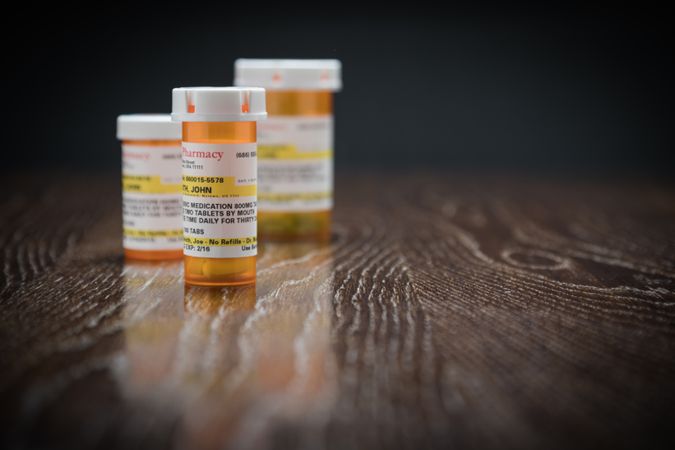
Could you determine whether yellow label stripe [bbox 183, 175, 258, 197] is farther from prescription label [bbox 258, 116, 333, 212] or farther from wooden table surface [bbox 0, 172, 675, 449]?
prescription label [bbox 258, 116, 333, 212]

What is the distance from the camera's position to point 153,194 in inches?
54.1

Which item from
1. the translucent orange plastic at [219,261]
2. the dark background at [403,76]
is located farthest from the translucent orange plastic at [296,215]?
the dark background at [403,76]

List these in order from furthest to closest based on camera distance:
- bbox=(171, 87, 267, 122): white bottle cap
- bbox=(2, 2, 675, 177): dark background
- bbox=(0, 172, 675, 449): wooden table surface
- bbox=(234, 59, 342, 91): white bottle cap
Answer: bbox=(2, 2, 675, 177): dark background → bbox=(234, 59, 342, 91): white bottle cap → bbox=(171, 87, 267, 122): white bottle cap → bbox=(0, 172, 675, 449): wooden table surface

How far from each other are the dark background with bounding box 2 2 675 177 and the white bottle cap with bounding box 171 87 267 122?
6.07ft

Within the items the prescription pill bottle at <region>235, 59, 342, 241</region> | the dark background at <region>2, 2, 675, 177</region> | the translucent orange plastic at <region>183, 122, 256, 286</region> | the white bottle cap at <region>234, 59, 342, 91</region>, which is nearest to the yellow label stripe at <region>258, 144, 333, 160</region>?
the prescription pill bottle at <region>235, 59, 342, 241</region>

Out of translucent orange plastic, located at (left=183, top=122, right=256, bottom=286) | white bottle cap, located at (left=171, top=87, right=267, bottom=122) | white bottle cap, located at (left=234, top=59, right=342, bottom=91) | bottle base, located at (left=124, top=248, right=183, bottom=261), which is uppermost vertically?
white bottle cap, located at (left=234, top=59, right=342, bottom=91)

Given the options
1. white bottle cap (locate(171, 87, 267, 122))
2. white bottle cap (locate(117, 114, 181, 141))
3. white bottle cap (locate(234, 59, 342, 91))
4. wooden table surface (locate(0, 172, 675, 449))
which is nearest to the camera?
wooden table surface (locate(0, 172, 675, 449))

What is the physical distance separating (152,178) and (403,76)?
1.87 metres

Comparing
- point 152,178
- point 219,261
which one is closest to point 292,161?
point 152,178

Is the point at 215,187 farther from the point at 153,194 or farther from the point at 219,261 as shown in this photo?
the point at 153,194

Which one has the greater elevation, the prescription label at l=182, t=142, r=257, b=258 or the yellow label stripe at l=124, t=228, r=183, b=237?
the prescription label at l=182, t=142, r=257, b=258

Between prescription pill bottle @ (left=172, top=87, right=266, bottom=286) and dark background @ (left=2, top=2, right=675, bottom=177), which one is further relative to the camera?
dark background @ (left=2, top=2, right=675, bottom=177)

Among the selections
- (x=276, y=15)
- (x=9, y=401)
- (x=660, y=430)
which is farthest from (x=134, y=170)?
(x=276, y=15)

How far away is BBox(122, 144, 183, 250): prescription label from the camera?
1.37 metres
